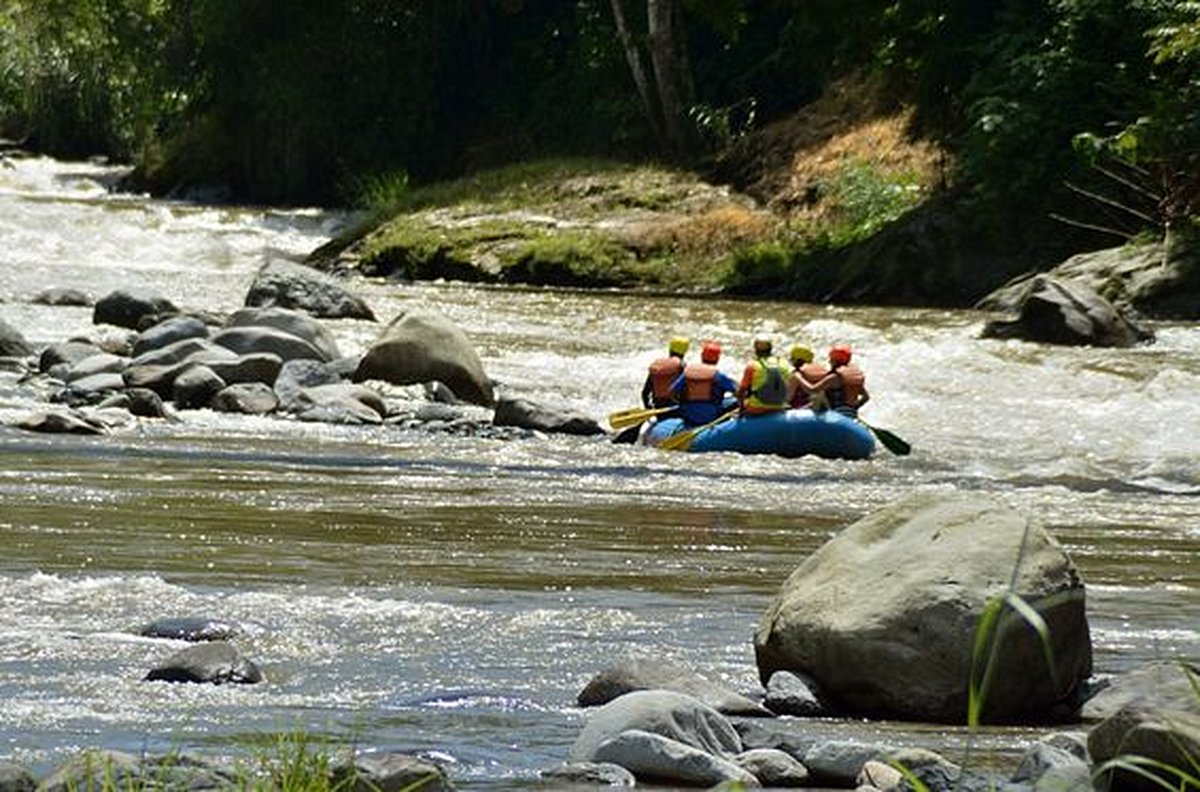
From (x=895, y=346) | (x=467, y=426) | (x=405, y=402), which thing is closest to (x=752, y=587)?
(x=467, y=426)

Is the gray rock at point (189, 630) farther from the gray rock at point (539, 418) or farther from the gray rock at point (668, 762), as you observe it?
the gray rock at point (539, 418)

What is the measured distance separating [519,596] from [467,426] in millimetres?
7203

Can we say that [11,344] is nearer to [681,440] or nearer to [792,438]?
[681,440]

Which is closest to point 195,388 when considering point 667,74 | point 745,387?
point 745,387

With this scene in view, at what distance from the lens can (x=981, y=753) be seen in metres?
7.07

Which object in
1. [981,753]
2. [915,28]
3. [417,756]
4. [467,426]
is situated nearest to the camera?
[417,756]

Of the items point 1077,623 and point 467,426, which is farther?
point 467,426

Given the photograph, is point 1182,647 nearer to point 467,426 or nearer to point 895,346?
point 467,426

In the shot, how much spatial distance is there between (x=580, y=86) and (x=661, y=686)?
31137 millimetres

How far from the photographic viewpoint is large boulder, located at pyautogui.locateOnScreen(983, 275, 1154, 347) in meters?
22.1

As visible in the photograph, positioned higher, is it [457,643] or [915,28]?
[915,28]

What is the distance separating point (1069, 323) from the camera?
22.1m

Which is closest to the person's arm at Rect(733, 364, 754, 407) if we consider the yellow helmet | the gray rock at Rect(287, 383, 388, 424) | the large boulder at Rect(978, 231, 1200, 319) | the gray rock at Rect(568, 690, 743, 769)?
the yellow helmet

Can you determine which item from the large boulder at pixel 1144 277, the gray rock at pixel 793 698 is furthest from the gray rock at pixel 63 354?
the gray rock at pixel 793 698
